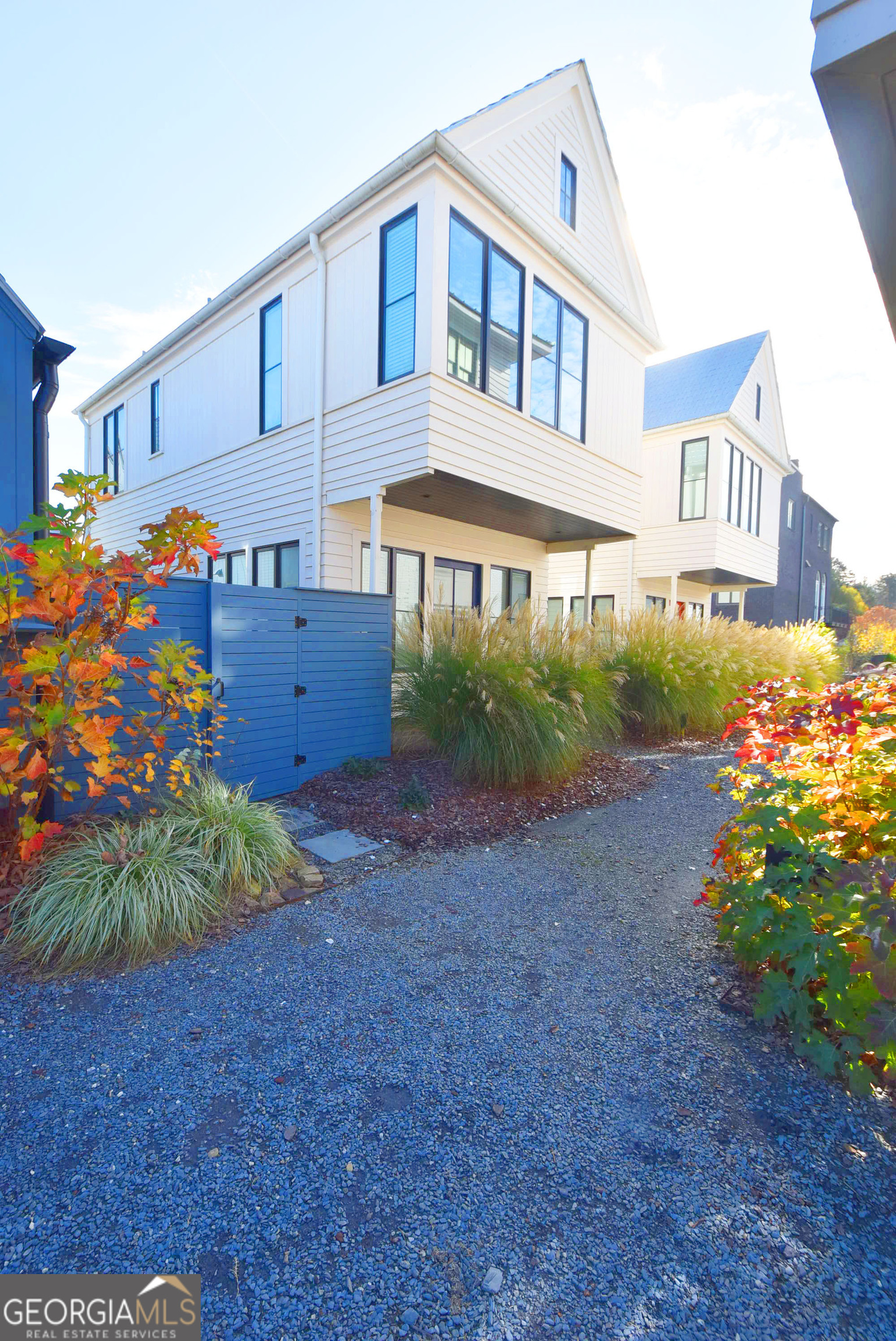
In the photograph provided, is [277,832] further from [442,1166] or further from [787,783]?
[787,783]

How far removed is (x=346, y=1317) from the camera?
125 centimetres

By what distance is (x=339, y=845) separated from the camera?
13.4ft

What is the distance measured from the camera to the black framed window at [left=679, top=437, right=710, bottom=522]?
14039 mm

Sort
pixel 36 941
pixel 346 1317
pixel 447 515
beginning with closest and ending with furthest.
A: pixel 346 1317 < pixel 36 941 < pixel 447 515

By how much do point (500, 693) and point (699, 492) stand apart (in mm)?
11343

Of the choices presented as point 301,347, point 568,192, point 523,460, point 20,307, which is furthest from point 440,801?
point 568,192

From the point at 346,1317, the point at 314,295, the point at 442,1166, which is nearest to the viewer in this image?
the point at 346,1317

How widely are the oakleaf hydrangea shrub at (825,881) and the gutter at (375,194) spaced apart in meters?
7.06

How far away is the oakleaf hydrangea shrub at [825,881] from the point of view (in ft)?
5.94

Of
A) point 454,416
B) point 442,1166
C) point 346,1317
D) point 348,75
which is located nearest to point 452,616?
point 454,416

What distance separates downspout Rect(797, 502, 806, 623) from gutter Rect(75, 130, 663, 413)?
15272 millimetres

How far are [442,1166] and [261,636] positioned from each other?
3.89 m

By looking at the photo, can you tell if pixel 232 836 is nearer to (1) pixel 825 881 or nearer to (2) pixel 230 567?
(1) pixel 825 881

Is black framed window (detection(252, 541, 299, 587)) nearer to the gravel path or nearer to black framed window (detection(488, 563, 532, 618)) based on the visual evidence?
black framed window (detection(488, 563, 532, 618))
